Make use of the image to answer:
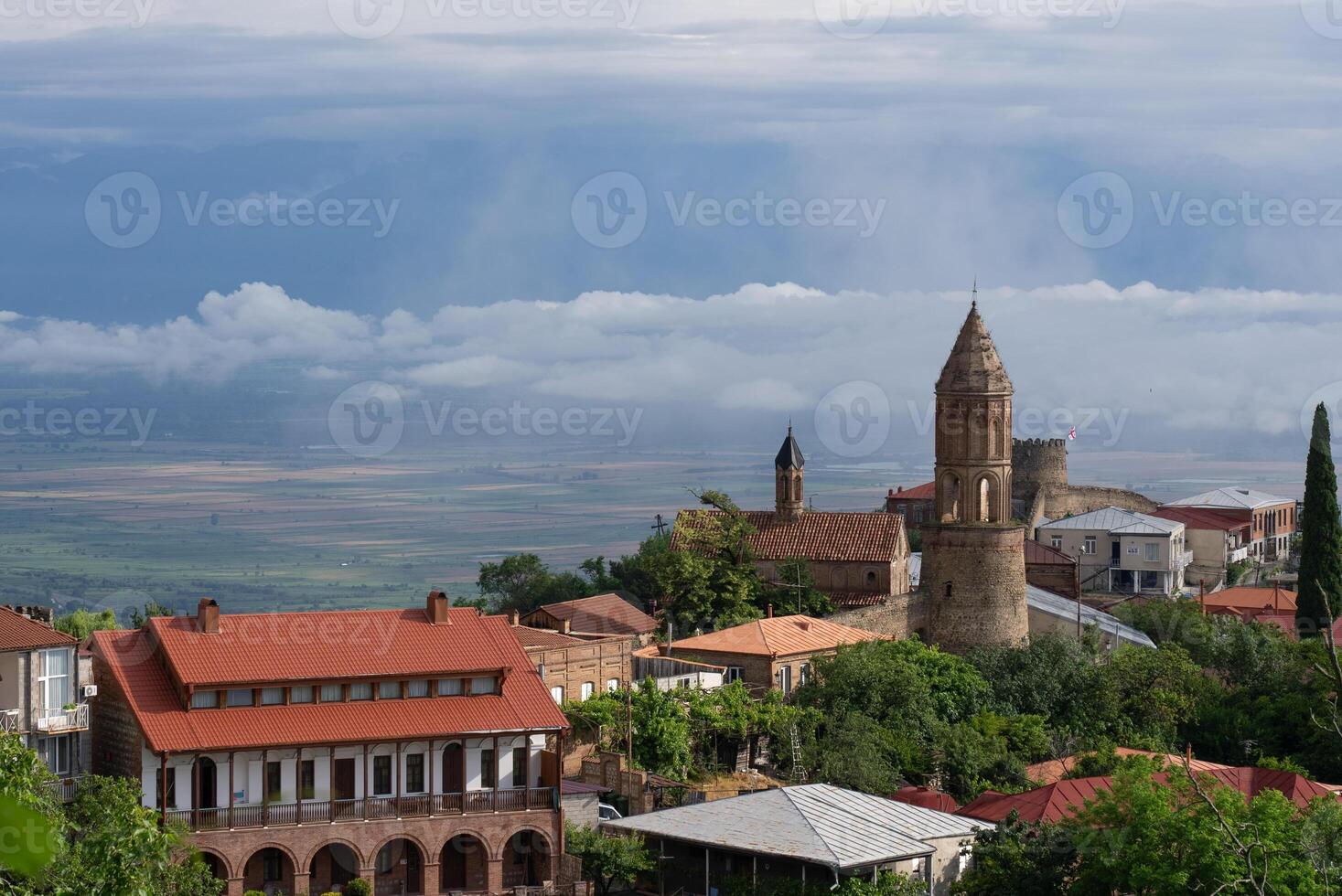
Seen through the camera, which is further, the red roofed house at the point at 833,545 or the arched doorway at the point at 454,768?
the red roofed house at the point at 833,545

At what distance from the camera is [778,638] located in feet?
190

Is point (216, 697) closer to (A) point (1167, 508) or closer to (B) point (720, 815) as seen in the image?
Result: (B) point (720, 815)

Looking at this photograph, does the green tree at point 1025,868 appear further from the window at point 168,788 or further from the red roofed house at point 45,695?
the red roofed house at point 45,695

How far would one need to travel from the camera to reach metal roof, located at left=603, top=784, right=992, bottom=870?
38562 mm

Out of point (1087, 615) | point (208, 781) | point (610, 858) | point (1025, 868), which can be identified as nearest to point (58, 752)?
point (208, 781)

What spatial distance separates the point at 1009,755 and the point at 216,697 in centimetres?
2193

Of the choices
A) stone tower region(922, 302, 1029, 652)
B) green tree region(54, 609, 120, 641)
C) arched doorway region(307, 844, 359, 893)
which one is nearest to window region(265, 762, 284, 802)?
arched doorway region(307, 844, 359, 893)

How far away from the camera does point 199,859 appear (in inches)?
1512

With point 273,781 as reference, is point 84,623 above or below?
above

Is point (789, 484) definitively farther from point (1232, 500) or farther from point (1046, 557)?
point (1232, 500)

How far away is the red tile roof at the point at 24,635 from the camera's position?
40.9 metres

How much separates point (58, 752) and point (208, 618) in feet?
14.3

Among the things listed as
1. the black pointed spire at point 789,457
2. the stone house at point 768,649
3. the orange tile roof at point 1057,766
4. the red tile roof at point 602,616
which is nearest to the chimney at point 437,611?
the stone house at point 768,649

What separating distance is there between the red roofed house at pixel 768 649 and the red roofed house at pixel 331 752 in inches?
460
